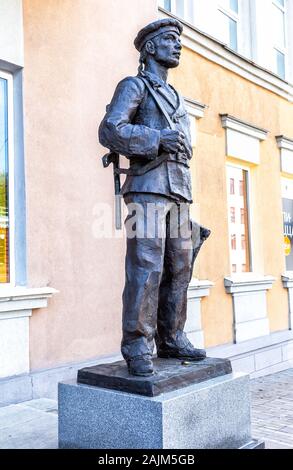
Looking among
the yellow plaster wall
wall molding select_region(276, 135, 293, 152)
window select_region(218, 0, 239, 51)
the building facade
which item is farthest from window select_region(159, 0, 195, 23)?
wall molding select_region(276, 135, 293, 152)

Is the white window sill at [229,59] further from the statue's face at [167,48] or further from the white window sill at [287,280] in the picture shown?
the statue's face at [167,48]

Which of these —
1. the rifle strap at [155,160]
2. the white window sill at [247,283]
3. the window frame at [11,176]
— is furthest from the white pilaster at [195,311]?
the rifle strap at [155,160]

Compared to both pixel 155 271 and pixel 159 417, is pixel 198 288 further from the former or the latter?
pixel 159 417

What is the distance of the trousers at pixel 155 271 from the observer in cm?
316

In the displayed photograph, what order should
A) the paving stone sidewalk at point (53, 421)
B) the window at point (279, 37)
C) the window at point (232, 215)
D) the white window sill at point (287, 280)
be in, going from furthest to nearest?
the window at point (279, 37) < the white window sill at point (287, 280) < the window at point (232, 215) < the paving stone sidewalk at point (53, 421)

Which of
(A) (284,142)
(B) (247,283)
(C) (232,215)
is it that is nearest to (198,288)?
(B) (247,283)

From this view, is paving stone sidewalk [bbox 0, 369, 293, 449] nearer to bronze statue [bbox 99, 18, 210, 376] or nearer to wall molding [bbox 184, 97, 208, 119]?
bronze statue [bbox 99, 18, 210, 376]

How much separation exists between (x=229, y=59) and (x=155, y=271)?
19.1ft

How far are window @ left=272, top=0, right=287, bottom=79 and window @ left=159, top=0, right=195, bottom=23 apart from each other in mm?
2650

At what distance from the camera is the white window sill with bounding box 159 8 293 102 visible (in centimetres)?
732

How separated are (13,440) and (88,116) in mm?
3507

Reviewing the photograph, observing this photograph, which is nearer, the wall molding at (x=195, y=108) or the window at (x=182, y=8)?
the wall molding at (x=195, y=108)
